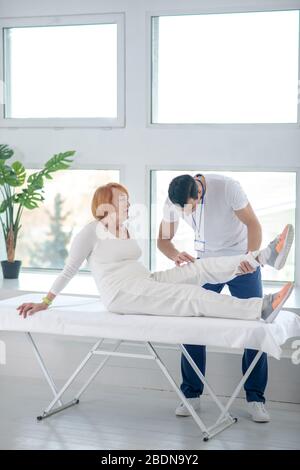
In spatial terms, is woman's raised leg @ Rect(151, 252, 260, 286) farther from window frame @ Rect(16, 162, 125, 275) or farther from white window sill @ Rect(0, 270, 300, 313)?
window frame @ Rect(16, 162, 125, 275)

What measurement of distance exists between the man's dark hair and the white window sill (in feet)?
2.94

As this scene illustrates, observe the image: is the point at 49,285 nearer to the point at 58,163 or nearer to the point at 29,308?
the point at 58,163

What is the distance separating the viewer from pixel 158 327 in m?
3.39

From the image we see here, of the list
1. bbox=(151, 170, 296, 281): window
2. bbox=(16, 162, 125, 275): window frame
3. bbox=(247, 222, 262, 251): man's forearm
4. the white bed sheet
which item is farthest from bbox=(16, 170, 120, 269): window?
bbox=(247, 222, 262, 251): man's forearm

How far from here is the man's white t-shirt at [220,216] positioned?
3.73 m

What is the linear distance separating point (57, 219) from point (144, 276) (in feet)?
4.96

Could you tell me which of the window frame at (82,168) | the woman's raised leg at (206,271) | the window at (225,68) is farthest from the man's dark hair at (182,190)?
the window frame at (82,168)

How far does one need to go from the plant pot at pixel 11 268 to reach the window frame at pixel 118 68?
838 mm

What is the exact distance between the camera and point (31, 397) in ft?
13.6

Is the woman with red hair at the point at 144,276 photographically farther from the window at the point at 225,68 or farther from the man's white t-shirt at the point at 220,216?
the window at the point at 225,68

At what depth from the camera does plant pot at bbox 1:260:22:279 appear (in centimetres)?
484

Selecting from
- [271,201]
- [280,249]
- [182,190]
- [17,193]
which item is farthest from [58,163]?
[280,249]

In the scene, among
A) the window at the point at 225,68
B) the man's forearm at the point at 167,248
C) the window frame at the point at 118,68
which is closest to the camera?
the man's forearm at the point at 167,248

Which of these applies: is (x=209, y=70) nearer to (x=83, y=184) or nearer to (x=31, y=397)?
(x=83, y=184)
